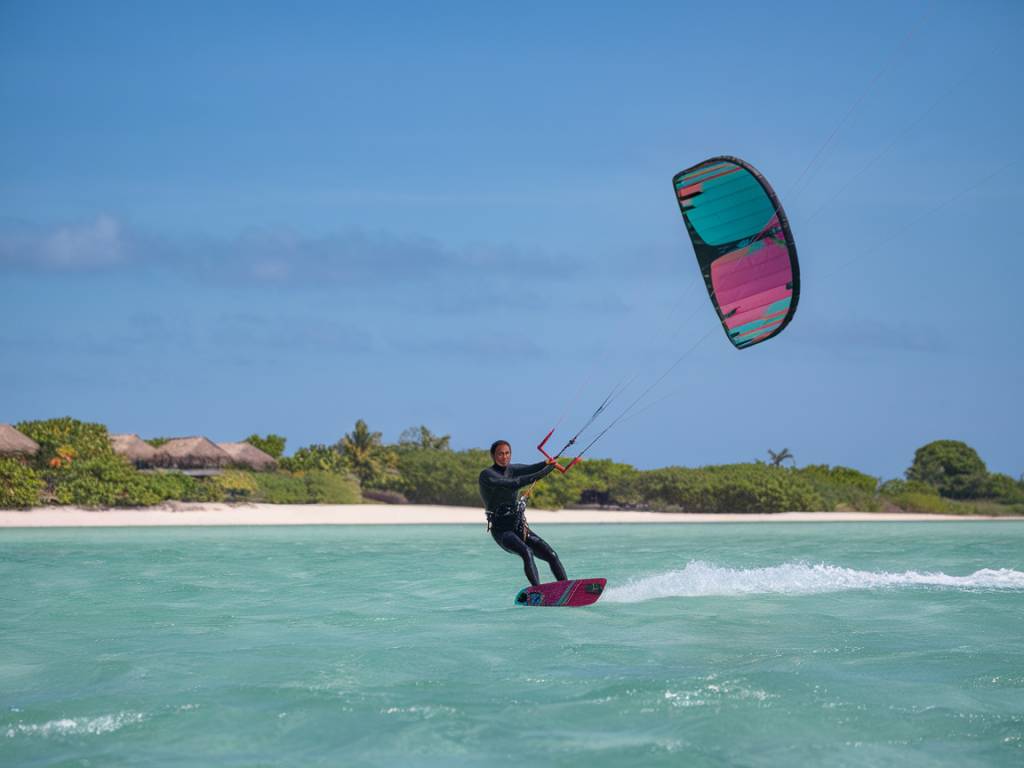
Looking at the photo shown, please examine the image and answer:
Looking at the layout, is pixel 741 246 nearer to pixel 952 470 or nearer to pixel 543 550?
pixel 543 550

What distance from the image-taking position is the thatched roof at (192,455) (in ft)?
161

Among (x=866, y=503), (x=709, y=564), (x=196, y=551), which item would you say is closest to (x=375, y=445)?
(x=866, y=503)

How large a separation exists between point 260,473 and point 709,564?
109 ft

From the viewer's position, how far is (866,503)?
5719 centimetres

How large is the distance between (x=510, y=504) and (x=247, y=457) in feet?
139

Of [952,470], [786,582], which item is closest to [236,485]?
[786,582]

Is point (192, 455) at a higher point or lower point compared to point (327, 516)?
higher

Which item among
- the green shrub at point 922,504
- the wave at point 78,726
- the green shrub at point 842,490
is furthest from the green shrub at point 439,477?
the wave at point 78,726

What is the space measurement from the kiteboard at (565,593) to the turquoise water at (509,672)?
16 cm

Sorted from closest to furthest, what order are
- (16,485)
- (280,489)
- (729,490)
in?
(16,485) < (280,489) < (729,490)

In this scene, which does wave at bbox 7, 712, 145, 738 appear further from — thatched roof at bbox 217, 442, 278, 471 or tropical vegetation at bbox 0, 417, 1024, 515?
thatched roof at bbox 217, 442, 278, 471

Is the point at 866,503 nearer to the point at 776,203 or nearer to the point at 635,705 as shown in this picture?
the point at 776,203

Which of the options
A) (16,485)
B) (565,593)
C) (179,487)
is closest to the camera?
(565,593)

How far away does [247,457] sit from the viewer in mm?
51625
